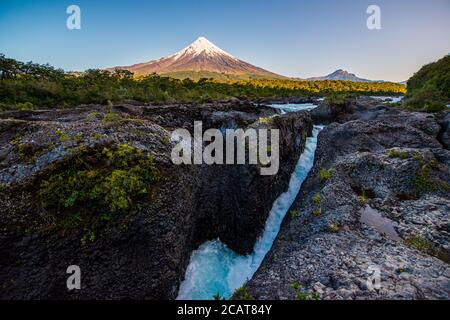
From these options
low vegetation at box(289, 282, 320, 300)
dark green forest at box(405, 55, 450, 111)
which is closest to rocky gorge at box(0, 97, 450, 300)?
low vegetation at box(289, 282, 320, 300)

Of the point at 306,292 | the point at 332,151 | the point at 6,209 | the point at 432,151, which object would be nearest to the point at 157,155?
the point at 6,209

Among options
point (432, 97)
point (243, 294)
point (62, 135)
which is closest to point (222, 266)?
point (243, 294)

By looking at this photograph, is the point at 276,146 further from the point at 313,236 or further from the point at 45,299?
the point at 45,299

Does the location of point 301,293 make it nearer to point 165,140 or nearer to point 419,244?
point 419,244

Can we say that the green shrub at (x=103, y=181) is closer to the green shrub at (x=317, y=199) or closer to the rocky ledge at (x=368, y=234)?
the rocky ledge at (x=368, y=234)
